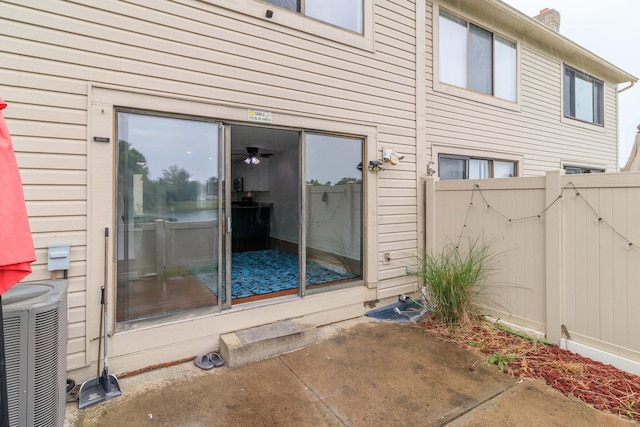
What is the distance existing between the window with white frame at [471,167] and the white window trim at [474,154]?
0.14 feet

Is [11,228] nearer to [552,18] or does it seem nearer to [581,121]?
[581,121]

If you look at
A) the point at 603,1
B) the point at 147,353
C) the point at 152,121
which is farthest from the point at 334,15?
the point at 603,1

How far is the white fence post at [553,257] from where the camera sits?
10.6 ft

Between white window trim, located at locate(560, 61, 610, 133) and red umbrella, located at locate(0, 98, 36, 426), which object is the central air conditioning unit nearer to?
red umbrella, located at locate(0, 98, 36, 426)

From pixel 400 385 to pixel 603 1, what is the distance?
1689 cm

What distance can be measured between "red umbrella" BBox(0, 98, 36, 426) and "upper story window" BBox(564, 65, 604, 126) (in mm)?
9525

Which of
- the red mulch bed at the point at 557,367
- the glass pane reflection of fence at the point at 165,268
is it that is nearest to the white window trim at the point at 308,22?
the glass pane reflection of fence at the point at 165,268

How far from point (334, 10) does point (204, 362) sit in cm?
412

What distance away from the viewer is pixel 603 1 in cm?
1225

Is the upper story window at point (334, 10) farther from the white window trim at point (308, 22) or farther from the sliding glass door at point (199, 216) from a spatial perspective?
the sliding glass door at point (199, 216)

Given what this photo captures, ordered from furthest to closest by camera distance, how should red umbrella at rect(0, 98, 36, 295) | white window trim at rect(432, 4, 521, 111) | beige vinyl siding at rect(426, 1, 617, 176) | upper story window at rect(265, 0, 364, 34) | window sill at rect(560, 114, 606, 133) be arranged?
1. window sill at rect(560, 114, 606, 133)
2. beige vinyl siding at rect(426, 1, 617, 176)
3. white window trim at rect(432, 4, 521, 111)
4. upper story window at rect(265, 0, 364, 34)
5. red umbrella at rect(0, 98, 36, 295)

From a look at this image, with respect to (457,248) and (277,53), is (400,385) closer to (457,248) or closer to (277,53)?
(457,248)

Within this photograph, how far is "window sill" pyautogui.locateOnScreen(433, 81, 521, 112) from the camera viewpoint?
5.28m

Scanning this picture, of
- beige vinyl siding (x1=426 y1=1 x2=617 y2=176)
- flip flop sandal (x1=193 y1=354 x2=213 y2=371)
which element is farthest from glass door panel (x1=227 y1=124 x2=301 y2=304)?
beige vinyl siding (x1=426 y1=1 x2=617 y2=176)
